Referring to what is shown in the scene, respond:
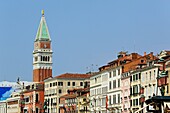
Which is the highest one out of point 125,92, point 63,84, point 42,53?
point 42,53

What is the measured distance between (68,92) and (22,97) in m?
17.8

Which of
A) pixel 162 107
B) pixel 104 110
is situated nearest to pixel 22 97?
pixel 104 110

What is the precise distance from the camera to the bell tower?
523 ft

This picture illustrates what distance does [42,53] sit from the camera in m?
162

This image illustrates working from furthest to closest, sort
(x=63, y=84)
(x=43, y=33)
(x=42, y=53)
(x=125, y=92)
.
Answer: (x=43, y=33), (x=42, y=53), (x=63, y=84), (x=125, y=92)

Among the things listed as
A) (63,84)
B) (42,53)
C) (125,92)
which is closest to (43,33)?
(42,53)

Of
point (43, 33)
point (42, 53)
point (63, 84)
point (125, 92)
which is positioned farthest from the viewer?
point (43, 33)

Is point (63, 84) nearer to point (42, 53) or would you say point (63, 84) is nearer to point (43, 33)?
point (42, 53)

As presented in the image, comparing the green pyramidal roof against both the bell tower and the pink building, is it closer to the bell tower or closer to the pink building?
the bell tower

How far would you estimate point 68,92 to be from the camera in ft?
331

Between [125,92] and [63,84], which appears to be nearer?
[125,92]

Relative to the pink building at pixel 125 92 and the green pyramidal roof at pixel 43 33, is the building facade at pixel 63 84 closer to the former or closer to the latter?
the pink building at pixel 125 92

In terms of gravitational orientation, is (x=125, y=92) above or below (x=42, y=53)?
below

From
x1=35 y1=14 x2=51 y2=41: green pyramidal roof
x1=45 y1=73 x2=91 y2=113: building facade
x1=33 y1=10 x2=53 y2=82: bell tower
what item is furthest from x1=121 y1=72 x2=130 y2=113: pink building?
x1=35 y1=14 x2=51 y2=41: green pyramidal roof
